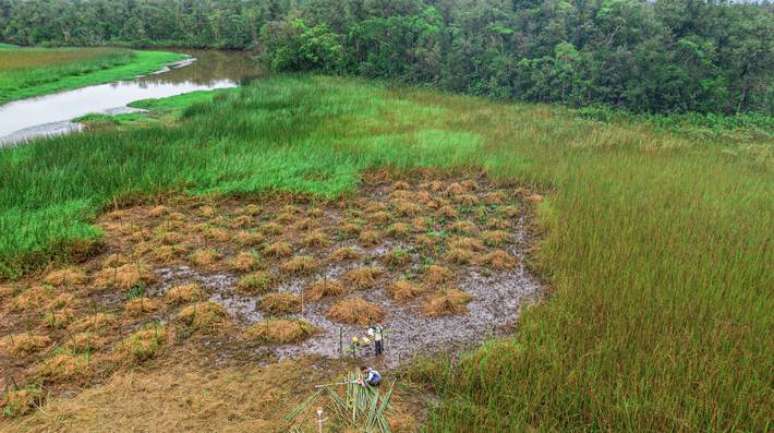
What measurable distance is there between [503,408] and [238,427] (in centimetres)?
202

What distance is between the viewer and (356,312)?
529 cm

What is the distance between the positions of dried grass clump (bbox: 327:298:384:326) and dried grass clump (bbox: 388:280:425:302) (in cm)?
33

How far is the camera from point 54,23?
1813 inches

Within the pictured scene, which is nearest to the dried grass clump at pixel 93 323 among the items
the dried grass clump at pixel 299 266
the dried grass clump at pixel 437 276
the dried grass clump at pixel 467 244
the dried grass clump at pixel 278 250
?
the dried grass clump at pixel 299 266

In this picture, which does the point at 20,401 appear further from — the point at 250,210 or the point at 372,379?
the point at 250,210

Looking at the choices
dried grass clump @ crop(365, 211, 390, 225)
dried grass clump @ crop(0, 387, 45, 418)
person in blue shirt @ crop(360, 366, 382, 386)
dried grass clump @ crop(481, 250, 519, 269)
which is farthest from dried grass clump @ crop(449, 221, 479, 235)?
dried grass clump @ crop(0, 387, 45, 418)

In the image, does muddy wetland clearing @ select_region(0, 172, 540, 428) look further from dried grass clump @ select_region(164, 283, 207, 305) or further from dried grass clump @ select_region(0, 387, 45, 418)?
dried grass clump @ select_region(0, 387, 45, 418)

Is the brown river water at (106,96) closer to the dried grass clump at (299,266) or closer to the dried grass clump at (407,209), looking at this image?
the dried grass clump at (299,266)

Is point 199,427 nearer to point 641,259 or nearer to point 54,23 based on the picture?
point 641,259

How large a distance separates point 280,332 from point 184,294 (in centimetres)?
145

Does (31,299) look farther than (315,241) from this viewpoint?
No

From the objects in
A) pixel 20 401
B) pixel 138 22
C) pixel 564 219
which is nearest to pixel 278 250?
pixel 20 401

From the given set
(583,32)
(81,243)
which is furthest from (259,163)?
(583,32)

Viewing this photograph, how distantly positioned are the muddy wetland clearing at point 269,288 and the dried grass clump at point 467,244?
3cm
